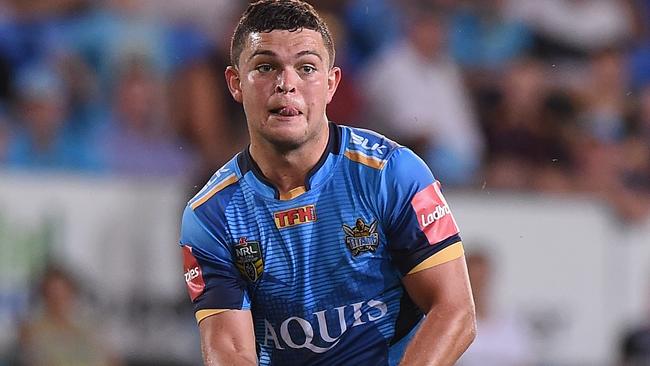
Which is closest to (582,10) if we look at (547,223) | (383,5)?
(383,5)

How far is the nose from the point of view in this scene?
4672 millimetres

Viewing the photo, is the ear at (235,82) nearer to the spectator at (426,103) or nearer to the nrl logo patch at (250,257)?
the nrl logo patch at (250,257)

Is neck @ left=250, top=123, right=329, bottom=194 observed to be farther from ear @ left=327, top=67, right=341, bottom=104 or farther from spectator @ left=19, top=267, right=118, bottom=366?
spectator @ left=19, top=267, right=118, bottom=366

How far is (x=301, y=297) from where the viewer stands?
4.91m

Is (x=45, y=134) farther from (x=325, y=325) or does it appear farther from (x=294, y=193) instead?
(x=325, y=325)

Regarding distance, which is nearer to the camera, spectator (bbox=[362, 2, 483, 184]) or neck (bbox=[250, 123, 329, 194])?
neck (bbox=[250, 123, 329, 194])

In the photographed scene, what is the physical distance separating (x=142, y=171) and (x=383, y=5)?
285 centimetres

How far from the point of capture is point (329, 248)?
4.86m

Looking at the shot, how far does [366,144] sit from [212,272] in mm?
784

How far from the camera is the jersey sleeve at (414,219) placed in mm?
4746

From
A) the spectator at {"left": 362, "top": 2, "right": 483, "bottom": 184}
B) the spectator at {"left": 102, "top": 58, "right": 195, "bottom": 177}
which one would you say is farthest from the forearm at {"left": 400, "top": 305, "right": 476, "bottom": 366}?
the spectator at {"left": 102, "top": 58, "right": 195, "bottom": 177}

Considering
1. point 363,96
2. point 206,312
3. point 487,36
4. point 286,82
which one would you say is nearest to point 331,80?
point 286,82

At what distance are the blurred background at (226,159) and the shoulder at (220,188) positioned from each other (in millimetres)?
4560

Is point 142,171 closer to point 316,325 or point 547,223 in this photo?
point 547,223
